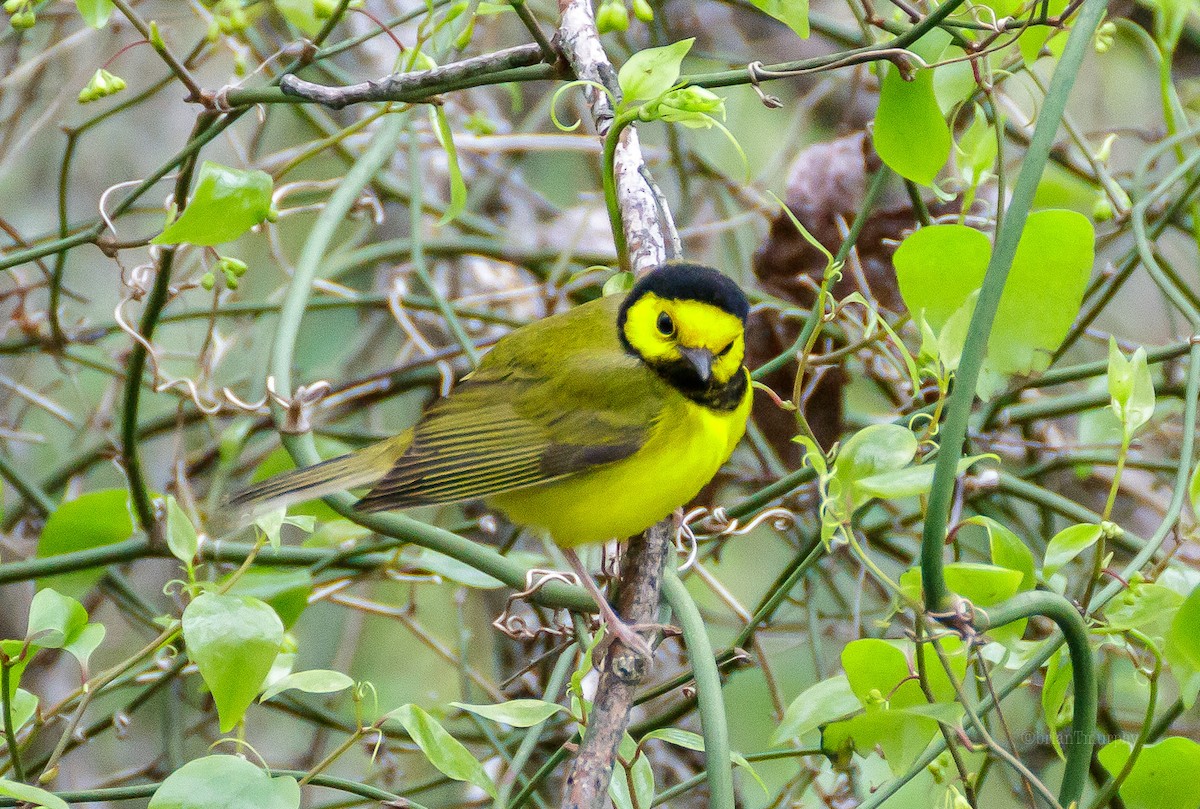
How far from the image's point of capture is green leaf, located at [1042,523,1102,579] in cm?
108

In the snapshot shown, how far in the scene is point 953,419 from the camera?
0.90 meters

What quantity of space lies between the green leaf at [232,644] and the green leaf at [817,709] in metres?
0.53

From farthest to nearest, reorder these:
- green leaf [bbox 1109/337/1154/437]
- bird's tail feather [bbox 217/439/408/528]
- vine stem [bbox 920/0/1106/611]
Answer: bird's tail feather [bbox 217/439/408/528], green leaf [bbox 1109/337/1154/437], vine stem [bbox 920/0/1106/611]

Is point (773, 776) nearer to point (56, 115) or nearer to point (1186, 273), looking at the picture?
point (1186, 273)

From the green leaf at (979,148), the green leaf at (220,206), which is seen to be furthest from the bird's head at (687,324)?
the green leaf at (220,206)

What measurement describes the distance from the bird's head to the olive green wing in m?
0.05

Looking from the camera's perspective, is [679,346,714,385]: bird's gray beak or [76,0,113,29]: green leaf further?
[679,346,714,385]: bird's gray beak

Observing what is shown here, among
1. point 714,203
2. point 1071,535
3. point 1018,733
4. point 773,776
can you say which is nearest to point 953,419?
point 1071,535

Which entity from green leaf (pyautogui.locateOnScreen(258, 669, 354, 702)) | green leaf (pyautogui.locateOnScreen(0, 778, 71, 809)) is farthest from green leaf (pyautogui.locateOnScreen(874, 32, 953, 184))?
green leaf (pyautogui.locateOnScreen(0, 778, 71, 809))

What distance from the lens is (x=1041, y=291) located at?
1.19 metres

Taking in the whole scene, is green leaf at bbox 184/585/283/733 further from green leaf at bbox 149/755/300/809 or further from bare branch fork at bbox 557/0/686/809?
bare branch fork at bbox 557/0/686/809

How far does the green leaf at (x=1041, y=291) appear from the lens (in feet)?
3.82

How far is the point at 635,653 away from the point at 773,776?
3.64ft

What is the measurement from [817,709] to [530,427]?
1.14 m
